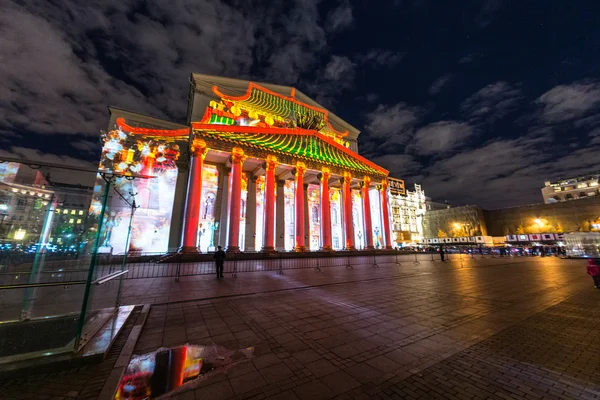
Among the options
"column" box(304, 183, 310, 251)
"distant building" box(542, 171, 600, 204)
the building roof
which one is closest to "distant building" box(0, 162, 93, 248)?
"column" box(304, 183, 310, 251)

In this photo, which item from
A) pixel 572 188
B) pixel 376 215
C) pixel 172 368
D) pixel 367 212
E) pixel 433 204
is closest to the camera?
pixel 172 368

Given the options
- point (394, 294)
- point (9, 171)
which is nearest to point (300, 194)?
point (394, 294)

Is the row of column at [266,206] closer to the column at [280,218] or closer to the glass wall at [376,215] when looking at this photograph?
the column at [280,218]

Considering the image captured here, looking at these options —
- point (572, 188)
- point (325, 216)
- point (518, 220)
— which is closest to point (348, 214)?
point (325, 216)

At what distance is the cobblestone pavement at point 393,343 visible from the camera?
8.41 ft

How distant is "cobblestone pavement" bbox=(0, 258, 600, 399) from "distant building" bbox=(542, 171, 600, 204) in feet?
250

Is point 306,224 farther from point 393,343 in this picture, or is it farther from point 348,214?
point 393,343

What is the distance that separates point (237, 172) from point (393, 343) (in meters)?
23.7

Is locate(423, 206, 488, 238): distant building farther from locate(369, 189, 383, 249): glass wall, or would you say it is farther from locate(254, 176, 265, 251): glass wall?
locate(254, 176, 265, 251): glass wall

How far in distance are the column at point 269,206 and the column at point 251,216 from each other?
3.84 m

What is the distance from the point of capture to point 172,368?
307cm

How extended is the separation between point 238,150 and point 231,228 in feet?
29.1

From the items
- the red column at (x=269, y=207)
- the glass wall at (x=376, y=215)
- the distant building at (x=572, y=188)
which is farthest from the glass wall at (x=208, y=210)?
the distant building at (x=572, y=188)

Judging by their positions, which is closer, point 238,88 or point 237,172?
point 237,172
